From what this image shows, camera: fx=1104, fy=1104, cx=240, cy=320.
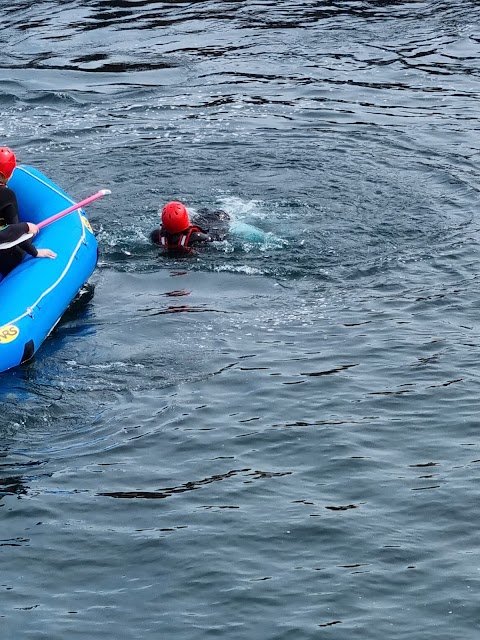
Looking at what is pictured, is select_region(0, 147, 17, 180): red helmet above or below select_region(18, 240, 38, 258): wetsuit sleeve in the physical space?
above

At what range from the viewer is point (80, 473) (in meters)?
7.83

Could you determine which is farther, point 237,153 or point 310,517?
point 237,153

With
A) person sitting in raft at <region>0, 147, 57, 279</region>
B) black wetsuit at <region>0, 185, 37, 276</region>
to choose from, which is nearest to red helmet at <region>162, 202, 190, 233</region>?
person sitting in raft at <region>0, 147, 57, 279</region>

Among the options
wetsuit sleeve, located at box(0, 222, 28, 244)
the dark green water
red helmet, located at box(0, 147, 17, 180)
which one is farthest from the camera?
red helmet, located at box(0, 147, 17, 180)

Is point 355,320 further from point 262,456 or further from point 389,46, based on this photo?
point 389,46

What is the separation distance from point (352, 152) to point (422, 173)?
108 cm

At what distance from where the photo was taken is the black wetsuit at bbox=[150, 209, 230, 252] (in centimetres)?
1123

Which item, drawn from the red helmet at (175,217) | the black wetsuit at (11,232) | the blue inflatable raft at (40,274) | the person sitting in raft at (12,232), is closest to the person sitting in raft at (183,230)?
the red helmet at (175,217)

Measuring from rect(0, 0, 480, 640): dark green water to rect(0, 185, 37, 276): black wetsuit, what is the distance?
2.46 feet

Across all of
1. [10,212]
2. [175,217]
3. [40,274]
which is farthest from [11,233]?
[175,217]

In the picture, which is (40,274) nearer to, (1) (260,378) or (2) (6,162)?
(2) (6,162)

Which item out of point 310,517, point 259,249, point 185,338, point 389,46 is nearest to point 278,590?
point 310,517

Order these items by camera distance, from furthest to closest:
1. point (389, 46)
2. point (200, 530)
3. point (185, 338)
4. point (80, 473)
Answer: point (389, 46) < point (185, 338) < point (80, 473) < point (200, 530)

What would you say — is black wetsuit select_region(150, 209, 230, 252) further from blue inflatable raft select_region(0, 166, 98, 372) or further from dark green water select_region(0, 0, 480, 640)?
blue inflatable raft select_region(0, 166, 98, 372)
